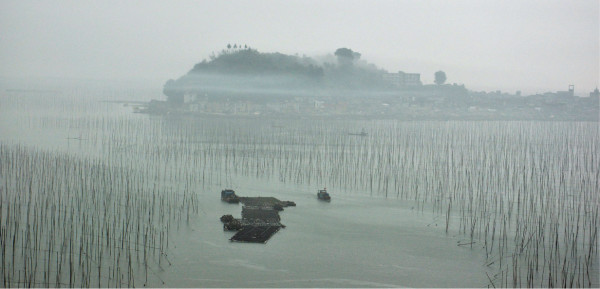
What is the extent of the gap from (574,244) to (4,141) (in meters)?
12.5

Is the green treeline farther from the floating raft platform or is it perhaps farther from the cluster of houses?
the floating raft platform

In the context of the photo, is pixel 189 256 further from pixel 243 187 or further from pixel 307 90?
pixel 307 90

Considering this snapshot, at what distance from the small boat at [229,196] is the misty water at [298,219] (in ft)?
0.58

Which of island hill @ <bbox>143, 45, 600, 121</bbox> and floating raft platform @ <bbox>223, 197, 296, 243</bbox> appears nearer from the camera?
floating raft platform @ <bbox>223, 197, 296, 243</bbox>

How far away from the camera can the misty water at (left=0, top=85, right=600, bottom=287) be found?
6.11 metres

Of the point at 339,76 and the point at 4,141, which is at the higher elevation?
the point at 339,76

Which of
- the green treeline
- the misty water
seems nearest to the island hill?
the green treeline

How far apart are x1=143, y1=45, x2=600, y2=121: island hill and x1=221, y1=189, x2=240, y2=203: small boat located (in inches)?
925

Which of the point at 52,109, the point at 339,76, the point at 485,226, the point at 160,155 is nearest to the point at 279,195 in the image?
the point at 485,226

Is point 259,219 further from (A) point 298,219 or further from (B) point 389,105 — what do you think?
(B) point 389,105

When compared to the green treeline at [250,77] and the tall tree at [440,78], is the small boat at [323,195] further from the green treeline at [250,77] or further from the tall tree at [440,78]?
the tall tree at [440,78]

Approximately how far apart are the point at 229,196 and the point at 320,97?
110 feet

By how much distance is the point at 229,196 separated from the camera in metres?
9.31

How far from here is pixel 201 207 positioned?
28.7 ft
